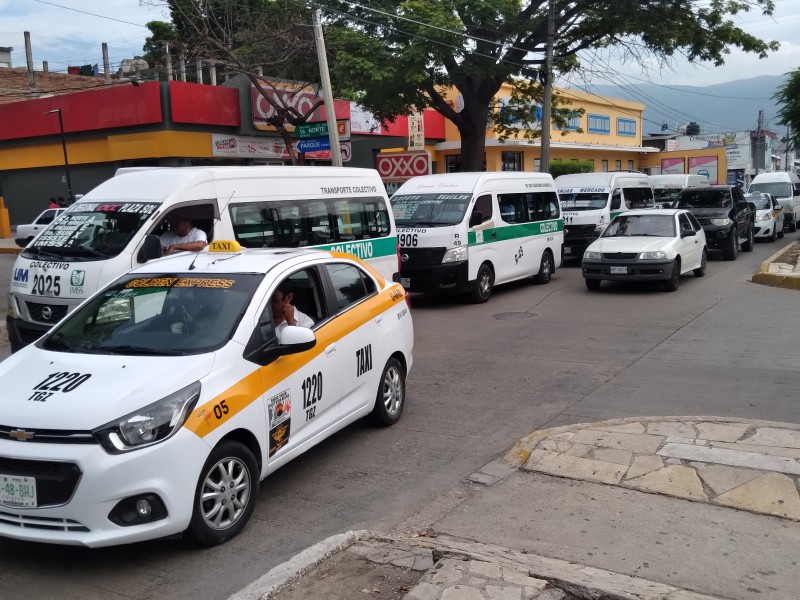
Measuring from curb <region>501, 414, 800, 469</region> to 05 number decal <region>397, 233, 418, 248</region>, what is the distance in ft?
24.6

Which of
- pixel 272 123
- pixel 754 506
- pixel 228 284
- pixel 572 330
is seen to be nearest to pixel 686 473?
pixel 754 506

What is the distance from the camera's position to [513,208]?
15.7 meters

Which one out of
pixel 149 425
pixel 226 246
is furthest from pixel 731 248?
pixel 149 425

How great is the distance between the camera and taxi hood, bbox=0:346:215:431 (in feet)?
14.0

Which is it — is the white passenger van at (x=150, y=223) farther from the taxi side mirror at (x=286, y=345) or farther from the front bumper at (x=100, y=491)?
the front bumper at (x=100, y=491)

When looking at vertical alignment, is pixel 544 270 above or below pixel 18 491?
below

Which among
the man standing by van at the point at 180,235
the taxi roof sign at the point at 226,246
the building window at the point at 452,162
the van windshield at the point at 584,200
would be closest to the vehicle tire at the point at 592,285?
the van windshield at the point at 584,200

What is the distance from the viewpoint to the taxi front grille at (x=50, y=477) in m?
4.14

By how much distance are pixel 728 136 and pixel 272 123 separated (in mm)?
63435

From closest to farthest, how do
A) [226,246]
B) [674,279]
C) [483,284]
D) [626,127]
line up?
[226,246] → [483,284] → [674,279] → [626,127]

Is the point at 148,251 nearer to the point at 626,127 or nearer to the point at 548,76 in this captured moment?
the point at 548,76

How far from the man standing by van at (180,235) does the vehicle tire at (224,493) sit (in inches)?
186

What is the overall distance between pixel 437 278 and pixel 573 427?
7364mm

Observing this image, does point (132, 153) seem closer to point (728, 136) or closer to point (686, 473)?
point (686, 473)
